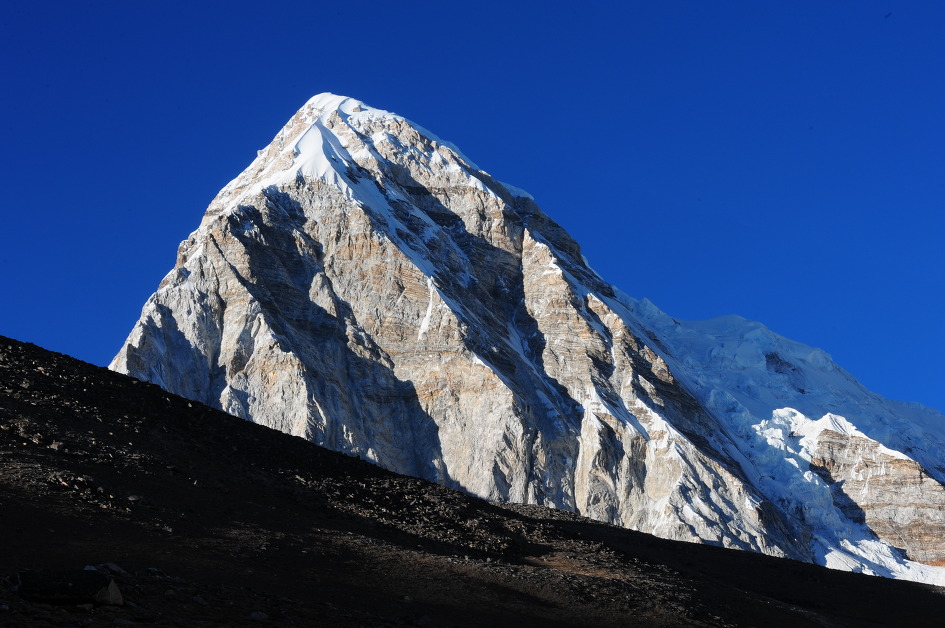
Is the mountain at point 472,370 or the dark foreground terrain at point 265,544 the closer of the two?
the dark foreground terrain at point 265,544

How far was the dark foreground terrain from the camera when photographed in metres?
23.8

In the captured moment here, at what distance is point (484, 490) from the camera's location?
89062mm

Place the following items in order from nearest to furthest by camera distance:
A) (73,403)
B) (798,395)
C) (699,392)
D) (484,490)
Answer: (73,403) → (484,490) → (699,392) → (798,395)

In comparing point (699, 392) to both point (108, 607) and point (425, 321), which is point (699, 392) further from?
point (108, 607)

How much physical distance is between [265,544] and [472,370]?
66.4 meters

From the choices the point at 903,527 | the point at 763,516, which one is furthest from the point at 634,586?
the point at 903,527

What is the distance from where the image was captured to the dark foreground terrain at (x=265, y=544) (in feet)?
78.1

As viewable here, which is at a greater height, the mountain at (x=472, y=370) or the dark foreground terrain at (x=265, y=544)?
the mountain at (x=472, y=370)

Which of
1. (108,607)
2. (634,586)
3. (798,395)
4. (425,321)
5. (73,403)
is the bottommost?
(108,607)

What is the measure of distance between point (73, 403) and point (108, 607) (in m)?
19.5

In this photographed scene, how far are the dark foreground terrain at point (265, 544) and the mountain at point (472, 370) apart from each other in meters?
44.2

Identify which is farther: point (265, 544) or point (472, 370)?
point (472, 370)

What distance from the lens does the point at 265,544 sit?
3000 centimetres

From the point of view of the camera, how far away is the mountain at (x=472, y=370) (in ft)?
302
